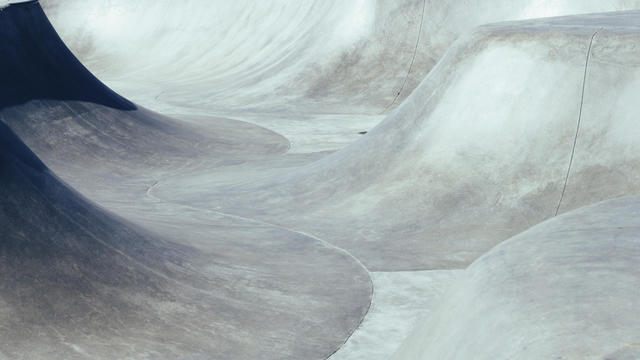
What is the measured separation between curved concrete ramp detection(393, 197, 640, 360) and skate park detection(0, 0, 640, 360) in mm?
12

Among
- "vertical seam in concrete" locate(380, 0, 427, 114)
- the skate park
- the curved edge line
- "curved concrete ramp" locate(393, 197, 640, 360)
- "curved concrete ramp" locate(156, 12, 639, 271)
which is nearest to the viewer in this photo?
"curved concrete ramp" locate(393, 197, 640, 360)

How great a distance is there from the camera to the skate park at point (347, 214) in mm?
4281

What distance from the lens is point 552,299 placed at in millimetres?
3695

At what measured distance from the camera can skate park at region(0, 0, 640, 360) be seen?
14.0 feet

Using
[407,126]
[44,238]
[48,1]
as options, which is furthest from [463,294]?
[48,1]

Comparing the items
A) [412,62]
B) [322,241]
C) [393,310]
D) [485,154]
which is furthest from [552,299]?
[412,62]

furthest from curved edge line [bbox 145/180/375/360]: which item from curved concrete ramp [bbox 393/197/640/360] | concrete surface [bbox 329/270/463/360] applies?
curved concrete ramp [bbox 393/197/640/360]

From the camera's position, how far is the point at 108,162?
12.4m

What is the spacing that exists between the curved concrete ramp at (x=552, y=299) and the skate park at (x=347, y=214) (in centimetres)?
1

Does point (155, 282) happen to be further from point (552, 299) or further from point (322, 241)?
point (552, 299)

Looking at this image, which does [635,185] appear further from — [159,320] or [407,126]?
[159,320]

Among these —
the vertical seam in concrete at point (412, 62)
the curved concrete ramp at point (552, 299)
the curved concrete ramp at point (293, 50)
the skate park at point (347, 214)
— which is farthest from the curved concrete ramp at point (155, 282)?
the curved concrete ramp at point (293, 50)

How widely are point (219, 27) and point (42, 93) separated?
991 centimetres

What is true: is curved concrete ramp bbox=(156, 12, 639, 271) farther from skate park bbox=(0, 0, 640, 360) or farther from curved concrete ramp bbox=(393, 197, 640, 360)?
curved concrete ramp bbox=(393, 197, 640, 360)
